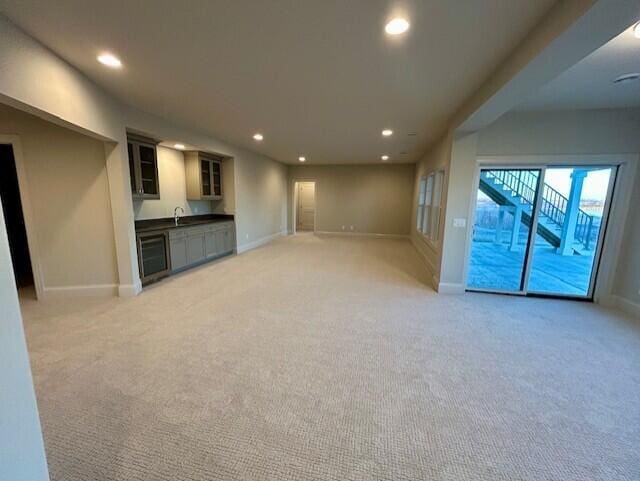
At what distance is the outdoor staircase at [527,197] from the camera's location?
4.05 m

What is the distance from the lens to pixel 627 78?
259cm

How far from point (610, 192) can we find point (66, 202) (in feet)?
24.0

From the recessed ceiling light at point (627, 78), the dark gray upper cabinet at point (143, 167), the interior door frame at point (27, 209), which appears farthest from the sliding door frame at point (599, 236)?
the interior door frame at point (27, 209)

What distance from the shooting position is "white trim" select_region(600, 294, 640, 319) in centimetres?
339

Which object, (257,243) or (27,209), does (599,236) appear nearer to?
(257,243)

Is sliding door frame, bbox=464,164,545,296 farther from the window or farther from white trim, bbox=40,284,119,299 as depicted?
white trim, bbox=40,284,119,299

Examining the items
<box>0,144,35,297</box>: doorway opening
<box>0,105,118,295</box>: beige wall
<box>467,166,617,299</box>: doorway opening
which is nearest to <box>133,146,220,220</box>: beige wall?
<box>0,105,118,295</box>: beige wall

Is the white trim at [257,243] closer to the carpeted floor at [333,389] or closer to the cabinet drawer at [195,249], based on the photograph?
the cabinet drawer at [195,249]

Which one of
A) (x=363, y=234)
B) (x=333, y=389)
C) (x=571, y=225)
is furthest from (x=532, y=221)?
(x=363, y=234)

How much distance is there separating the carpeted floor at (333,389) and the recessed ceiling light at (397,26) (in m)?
2.63

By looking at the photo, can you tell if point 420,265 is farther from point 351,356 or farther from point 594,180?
point 351,356

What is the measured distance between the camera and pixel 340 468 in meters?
1.41

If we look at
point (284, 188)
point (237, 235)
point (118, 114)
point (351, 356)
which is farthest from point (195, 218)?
point (351, 356)

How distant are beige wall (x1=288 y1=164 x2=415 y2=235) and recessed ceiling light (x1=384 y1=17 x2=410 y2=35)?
748cm
